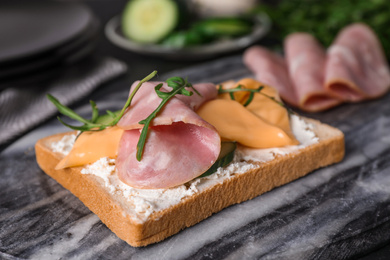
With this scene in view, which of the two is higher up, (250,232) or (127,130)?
(127,130)

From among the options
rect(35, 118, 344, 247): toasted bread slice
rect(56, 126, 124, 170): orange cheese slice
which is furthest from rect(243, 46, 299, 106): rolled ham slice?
rect(56, 126, 124, 170): orange cheese slice

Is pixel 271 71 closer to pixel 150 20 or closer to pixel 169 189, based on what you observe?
pixel 150 20

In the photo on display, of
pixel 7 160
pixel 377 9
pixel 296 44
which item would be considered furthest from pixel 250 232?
pixel 377 9

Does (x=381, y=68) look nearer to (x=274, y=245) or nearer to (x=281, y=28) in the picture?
(x=281, y=28)

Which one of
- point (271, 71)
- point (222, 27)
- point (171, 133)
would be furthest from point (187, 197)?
point (222, 27)

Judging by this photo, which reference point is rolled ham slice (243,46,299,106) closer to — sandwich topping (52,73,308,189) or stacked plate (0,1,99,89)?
sandwich topping (52,73,308,189)

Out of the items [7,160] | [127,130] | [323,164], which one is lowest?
[7,160]

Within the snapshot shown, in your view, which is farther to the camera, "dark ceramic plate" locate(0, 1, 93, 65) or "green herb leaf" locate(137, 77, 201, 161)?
"dark ceramic plate" locate(0, 1, 93, 65)
